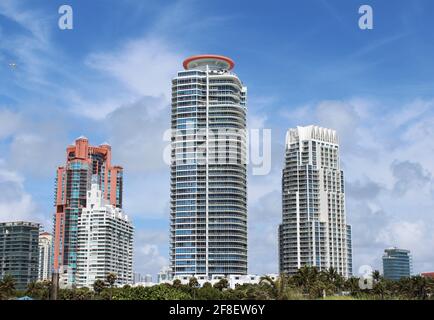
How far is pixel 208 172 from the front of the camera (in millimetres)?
142000

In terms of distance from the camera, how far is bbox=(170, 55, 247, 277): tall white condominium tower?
139m

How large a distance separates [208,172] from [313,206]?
103ft

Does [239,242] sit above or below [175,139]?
below

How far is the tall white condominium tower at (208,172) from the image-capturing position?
139 metres

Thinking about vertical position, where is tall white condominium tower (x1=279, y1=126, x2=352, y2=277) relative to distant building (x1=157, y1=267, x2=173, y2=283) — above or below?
above

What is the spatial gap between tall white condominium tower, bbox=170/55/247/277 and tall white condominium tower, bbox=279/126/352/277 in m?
18.5

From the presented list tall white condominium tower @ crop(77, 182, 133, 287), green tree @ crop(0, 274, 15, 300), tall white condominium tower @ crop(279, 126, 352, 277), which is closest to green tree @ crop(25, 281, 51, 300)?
green tree @ crop(0, 274, 15, 300)

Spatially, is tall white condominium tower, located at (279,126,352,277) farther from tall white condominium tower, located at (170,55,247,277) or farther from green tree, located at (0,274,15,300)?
green tree, located at (0,274,15,300)

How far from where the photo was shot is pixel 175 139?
145 m

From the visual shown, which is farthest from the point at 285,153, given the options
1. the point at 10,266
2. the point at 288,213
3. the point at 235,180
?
the point at 10,266
